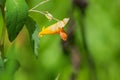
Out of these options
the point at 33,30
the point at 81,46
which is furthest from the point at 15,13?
the point at 81,46

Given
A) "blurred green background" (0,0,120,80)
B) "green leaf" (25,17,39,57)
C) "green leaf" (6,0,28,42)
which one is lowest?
"blurred green background" (0,0,120,80)

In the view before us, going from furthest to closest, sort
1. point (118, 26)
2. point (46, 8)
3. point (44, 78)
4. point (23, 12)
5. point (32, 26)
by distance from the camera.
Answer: point (118, 26) → point (46, 8) → point (44, 78) → point (32, 26) → point (23, 12)

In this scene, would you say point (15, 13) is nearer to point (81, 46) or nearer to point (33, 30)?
point (33, 30)

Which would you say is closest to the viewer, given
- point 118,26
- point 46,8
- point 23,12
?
point 23,12

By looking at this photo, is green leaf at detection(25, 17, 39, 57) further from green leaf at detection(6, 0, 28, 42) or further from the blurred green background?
the blurred green background

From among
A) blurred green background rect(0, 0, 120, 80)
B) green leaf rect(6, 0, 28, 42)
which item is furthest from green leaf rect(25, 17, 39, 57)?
blurred green background rect(0, 0, 120, 80)

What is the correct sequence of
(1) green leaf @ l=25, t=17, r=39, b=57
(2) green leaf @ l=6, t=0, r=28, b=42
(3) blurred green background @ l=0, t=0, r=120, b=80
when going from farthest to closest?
1. (3) blurred green background @ l=0, t=0, r=120, b=80
2. (1) green leaf @ l=25, t=17, r=39, b=57
3. (2) green leaf @ l=6, t=0, r=28, b=42

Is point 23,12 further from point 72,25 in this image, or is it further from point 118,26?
point 118,26

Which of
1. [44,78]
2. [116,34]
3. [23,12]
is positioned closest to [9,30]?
[23,12]
